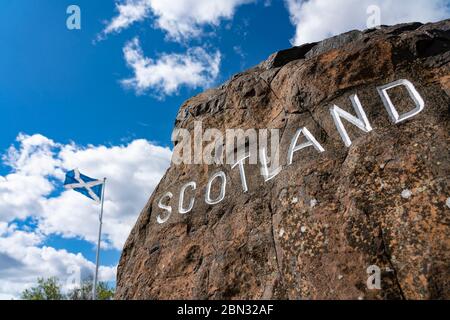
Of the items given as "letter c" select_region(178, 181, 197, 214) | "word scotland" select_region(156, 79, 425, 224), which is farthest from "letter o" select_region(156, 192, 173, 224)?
"letter c" select_region(178, 181, 197, 214)

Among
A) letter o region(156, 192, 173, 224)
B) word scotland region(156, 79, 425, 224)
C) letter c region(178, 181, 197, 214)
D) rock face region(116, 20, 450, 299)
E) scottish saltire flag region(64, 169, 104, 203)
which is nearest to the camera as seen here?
rock face region(116, 20, 450, 299)

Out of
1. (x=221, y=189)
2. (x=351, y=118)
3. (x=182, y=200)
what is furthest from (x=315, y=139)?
(x=182, y=200)

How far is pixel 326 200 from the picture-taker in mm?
4539

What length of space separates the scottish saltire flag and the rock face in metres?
6.71

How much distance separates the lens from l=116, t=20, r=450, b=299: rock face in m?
3.95

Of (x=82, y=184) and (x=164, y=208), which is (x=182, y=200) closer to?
(x=164, y=208)

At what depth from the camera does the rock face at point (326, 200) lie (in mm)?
3951

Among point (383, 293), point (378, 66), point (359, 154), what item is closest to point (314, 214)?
point (359, 154)

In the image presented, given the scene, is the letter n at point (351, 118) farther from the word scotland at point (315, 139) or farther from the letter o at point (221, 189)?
the letter o at point (221, 189)

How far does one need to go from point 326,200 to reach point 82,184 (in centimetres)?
968

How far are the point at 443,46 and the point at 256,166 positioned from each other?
248 centimetres

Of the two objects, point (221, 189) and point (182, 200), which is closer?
point (221, 189)

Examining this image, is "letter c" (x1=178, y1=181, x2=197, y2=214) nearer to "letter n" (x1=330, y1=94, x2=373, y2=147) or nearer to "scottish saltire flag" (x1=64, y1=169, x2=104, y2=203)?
"letter n" (x1=330, y1=94, x2=373, y2=147)
